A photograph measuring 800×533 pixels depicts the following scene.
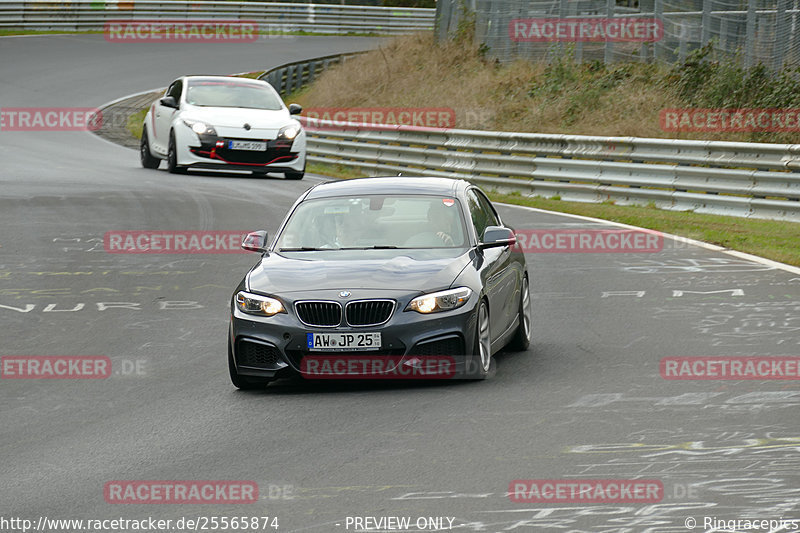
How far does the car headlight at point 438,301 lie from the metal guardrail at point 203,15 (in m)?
47.3

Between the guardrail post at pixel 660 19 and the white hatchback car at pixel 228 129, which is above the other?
the guardrail post at pixel 660 19

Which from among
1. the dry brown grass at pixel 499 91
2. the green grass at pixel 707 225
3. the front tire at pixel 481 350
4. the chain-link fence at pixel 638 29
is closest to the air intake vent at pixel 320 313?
the front tire at pixel 481 350

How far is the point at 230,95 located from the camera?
24391 millimetres

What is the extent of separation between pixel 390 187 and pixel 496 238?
1.07 m

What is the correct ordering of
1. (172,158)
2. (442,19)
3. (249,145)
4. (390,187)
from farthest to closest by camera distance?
(442,19)
(172,158)
(249,145)
(390,187)

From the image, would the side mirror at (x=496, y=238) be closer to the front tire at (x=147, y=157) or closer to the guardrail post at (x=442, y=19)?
the front tire at (x=147, y=157)

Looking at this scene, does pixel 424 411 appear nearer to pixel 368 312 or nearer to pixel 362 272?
pixel 368 312

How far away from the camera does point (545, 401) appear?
8289mm

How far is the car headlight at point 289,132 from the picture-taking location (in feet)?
76.5

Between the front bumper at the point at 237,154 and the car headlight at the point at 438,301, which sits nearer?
the car headlight at the point at 438,301

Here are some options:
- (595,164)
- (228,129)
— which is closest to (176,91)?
(228,129)

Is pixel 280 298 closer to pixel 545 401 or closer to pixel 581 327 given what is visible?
pixel 545 401

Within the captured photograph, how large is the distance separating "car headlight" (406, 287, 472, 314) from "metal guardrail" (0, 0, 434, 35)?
4731 centimetres

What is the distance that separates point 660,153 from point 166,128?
903 cm
